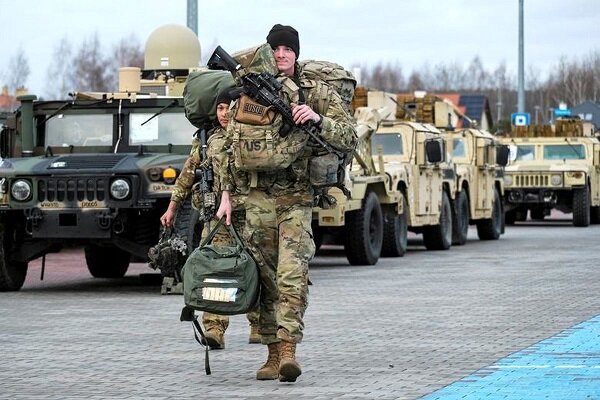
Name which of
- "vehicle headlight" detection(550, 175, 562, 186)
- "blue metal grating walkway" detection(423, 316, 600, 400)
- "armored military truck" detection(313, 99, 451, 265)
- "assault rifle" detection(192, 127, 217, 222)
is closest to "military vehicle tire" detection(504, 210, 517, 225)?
"vehicle headlight" detection(550, 175, 562, 186)

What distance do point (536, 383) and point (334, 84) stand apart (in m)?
2.04

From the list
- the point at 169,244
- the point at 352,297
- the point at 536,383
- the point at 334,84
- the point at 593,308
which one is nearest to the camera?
the point at 536,383

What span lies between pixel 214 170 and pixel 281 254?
1223 mm

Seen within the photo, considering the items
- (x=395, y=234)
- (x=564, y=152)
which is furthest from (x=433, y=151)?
(x=564, y=152)

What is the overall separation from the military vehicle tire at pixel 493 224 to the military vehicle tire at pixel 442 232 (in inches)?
126

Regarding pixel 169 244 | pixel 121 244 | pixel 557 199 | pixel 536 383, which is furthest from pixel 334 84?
pixel 557 199

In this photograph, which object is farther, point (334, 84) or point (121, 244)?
point (121, 244)

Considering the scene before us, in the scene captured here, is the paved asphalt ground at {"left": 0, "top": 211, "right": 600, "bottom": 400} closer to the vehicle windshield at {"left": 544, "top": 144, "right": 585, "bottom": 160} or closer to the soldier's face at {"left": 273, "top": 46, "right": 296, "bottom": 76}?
the soldier's face at {"left": 273, "top": 46, "right": 296, "bottom": 76}

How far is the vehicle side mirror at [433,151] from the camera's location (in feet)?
70.0

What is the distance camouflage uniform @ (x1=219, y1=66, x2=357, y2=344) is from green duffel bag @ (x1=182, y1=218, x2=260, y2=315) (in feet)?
0.49

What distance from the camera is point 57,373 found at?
907 cm

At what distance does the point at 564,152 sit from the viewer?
1303 inches

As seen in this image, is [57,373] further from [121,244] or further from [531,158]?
[531,158]

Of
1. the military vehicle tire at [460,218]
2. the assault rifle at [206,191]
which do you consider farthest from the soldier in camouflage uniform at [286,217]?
the military vehicle tire at [460,218]
